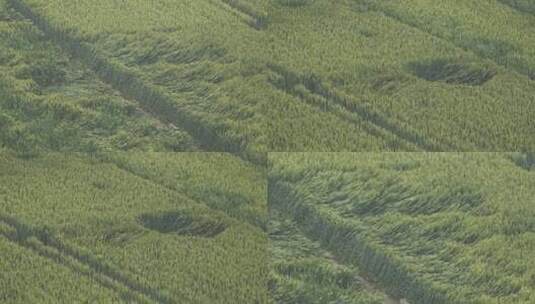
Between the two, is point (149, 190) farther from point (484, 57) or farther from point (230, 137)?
point (484, 57)

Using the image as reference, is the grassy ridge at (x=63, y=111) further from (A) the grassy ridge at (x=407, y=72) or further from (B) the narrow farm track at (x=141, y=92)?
(A) the grassy ridge at (x=407, y=72)

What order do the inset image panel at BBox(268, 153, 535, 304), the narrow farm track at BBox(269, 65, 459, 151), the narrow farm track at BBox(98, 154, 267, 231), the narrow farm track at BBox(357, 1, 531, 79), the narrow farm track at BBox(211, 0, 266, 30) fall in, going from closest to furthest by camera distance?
1. the inset image panel at BBox(268, 153, 535, 304)
2. the narrow farm track at BBox(98, 154, 267, 231)
3. the narrow farm track at BBox(269, 65, 459, 151)
4. the narrow farm track at BBox(357, 1, 531, 79)
5. the narrow farm track at BBox(211, 0, 266, 30)

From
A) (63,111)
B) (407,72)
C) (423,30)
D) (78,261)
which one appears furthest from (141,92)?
(423,30)

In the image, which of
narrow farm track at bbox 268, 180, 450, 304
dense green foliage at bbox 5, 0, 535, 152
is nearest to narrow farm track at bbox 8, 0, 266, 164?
dense green foliage at bbox 5, 0, 535, 152

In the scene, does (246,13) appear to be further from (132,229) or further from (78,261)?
(78,261)

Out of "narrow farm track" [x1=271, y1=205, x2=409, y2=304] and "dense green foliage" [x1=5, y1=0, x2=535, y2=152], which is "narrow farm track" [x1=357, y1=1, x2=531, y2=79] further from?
"narrow farm track" [x1=271, y1=205, x2=409, y2=304]

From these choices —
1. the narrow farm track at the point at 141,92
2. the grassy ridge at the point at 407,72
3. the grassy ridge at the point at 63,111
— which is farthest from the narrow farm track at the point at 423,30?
the grassy ridge at the point at 63,111
